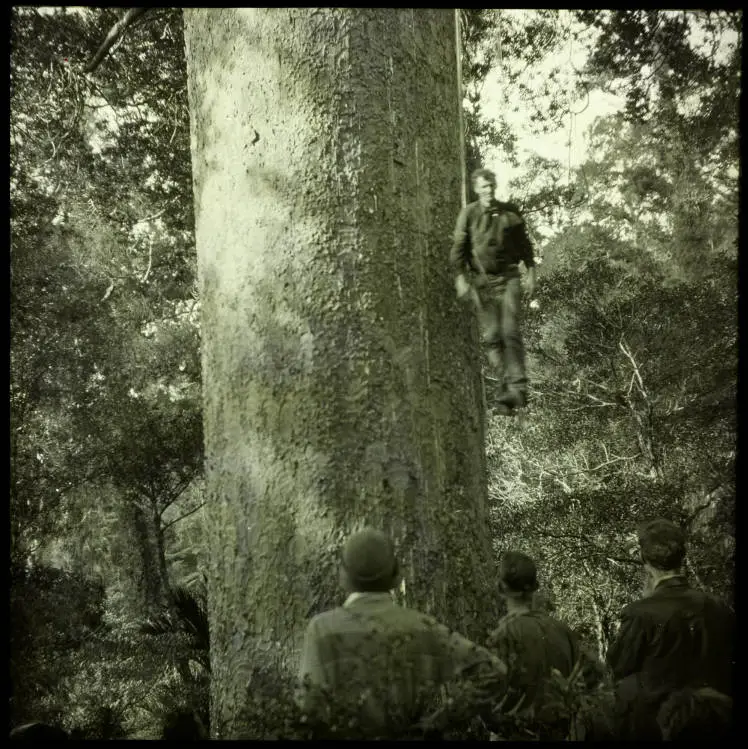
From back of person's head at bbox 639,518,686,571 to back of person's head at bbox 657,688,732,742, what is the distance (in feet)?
1.62

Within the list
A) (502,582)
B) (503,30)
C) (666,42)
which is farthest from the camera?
(503,30)

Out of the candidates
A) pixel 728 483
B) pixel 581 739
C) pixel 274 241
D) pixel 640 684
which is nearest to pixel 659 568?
pixel 640 684

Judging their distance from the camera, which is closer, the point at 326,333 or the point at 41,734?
the point at 326,333

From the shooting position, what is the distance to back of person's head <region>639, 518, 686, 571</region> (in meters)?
3.12

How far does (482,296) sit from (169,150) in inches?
303

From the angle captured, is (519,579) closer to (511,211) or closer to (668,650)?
(668,650)

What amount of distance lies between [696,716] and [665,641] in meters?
0.29

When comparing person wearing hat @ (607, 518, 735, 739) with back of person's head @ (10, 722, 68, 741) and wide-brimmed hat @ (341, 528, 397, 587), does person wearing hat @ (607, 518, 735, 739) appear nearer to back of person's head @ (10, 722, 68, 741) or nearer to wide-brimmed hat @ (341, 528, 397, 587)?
wide-brimmed hat @ (341, 528, 397, 587)

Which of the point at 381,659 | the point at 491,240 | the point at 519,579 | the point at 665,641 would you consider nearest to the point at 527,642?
the point at 519,579

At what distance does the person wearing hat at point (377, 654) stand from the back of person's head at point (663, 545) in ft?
3.83

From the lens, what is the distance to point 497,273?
3.20m

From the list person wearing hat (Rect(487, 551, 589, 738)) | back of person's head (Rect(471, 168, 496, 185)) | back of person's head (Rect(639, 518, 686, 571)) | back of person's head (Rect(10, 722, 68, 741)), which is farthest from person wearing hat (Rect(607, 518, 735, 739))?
back of person's head (Rect(10, 722, 68, 741))

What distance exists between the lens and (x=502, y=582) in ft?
10.2

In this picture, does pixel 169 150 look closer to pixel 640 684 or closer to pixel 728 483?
pixel 728 483
